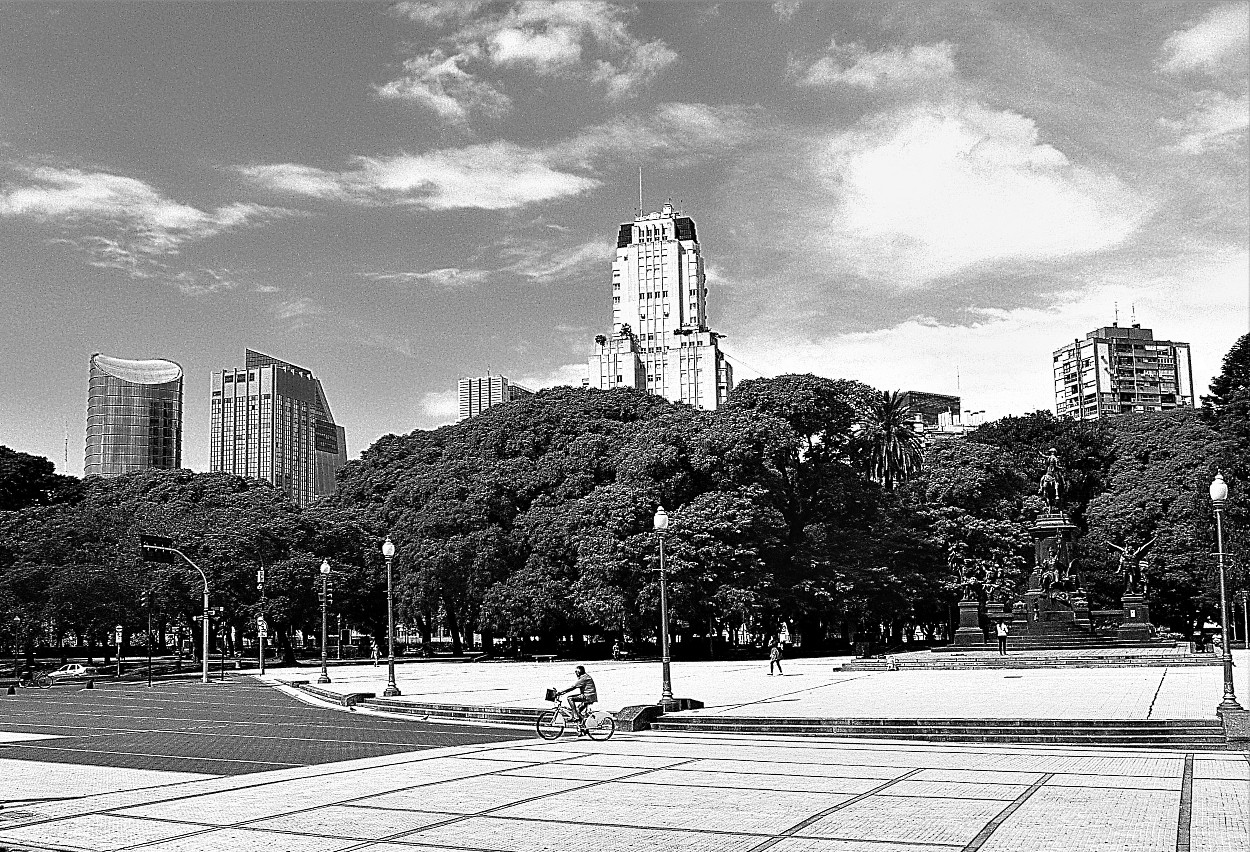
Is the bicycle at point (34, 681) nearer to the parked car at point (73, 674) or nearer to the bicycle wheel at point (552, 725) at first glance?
the parked car at point (73, 674)

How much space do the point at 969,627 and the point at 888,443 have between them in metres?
17.7

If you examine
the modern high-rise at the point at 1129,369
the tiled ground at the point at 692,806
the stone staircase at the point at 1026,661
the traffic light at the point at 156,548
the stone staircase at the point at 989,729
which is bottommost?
the stone staircase at the point at 1026,661

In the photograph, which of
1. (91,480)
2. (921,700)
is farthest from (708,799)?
(91,480)

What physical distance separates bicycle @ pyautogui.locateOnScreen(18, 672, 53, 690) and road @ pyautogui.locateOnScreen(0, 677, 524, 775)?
9.69 meters

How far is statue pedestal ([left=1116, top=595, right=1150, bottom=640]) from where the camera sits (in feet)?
149

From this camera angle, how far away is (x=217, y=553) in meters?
61.0

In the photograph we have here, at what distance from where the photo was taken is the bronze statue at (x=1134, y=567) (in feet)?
177

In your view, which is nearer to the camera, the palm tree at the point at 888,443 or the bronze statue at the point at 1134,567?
the bronze statue at the point at 1134,567

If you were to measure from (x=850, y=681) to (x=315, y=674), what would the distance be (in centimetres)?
2592

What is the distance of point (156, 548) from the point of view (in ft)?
167

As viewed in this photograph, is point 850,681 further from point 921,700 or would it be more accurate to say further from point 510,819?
point 510,819

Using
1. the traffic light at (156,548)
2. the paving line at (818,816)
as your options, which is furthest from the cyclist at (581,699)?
the traffic light at (156,548)

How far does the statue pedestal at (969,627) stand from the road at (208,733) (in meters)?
28.2

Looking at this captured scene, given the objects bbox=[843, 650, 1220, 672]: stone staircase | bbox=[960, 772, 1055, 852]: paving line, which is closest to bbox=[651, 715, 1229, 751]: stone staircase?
bbox=[960, 772, 1055, 852]: paving line
